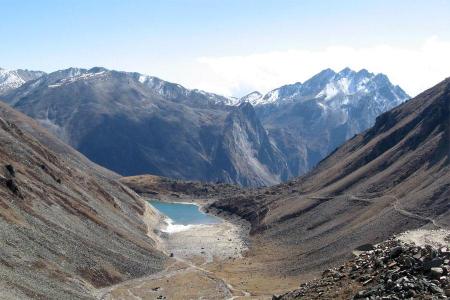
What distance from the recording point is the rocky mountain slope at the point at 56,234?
296ft

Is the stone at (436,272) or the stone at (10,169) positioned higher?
the stone at (10,169)

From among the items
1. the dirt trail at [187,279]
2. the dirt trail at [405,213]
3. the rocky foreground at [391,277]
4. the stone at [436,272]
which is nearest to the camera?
the rocky foreground at [391,277]

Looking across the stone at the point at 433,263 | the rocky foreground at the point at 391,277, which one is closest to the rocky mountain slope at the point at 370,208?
the rocky foreground at the point at 391,277

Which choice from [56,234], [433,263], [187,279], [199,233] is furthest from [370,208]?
[433,263]

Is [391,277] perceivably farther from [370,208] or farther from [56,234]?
[370,208]

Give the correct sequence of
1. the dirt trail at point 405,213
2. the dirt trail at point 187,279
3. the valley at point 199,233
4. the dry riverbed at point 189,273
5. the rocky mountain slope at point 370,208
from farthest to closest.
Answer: the rocky mountain slope at point 370,208, the dirt trail at point 405,213, the dry riverbed at point 189,273, the dirt trail at point 187,279, the valley at point 199,233

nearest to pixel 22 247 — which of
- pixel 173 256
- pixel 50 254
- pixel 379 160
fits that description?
pixel 50 254

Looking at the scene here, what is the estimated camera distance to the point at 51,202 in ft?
433

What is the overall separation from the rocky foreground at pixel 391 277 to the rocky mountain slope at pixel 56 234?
43117 mm

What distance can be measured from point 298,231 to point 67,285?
87.1 m

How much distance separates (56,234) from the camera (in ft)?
374

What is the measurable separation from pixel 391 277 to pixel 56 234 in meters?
84.7

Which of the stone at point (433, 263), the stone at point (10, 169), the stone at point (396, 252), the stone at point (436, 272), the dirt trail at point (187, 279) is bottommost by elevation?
the stone at point (436, 272)

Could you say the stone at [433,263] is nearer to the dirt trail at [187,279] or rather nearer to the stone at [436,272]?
the stone at [436,272]
